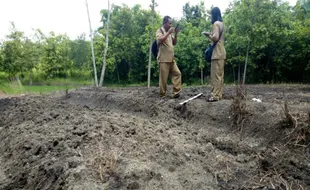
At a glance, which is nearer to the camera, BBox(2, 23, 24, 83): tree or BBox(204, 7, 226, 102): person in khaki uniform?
BBox(204, 7, 226, 102): person in khaki uniform

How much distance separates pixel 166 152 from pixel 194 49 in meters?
23.0

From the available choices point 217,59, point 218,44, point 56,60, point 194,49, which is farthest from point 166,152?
point 56,60

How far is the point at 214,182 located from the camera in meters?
3.36

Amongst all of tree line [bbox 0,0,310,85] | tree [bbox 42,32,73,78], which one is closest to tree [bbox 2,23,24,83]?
tree line [bbox 0,0,310,85]

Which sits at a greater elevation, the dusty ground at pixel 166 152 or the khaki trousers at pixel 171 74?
the khaki trousers at pixel 171 74

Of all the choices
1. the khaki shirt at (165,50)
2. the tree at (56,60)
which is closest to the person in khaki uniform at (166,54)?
the khaki shirt at (165,50)

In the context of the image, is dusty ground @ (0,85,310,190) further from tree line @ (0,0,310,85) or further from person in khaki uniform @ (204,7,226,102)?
tree line @ (0,0,310,85)

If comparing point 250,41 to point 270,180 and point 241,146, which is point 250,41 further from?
point 270,180

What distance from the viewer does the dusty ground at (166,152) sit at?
339 cm

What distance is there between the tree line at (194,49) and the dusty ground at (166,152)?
446 inches

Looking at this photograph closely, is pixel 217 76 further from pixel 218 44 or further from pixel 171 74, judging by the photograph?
pixel 171 74

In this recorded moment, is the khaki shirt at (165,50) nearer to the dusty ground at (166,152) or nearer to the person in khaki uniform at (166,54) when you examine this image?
the person in khaki uniform at (166,54)

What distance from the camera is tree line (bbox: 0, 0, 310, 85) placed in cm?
2008

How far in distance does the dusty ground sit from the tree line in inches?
446
